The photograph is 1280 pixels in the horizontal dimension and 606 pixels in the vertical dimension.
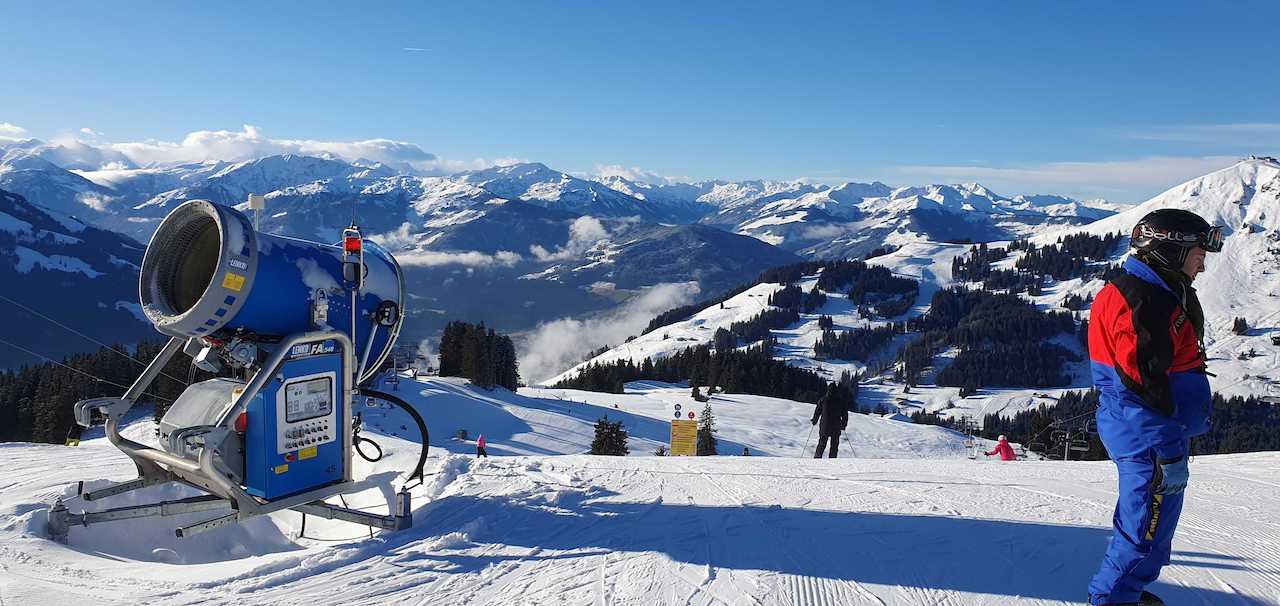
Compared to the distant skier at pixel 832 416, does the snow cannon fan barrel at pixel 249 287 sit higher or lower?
higher

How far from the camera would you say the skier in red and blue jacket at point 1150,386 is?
4023 millimetres

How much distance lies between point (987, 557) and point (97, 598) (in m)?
6.87

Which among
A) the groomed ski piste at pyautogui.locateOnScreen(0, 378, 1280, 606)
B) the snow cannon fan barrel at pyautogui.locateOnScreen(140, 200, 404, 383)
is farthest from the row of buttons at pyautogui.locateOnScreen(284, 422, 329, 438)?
the groomed ski piste at pyautogui.locateOnScreen(0, 378, 1280, 606)

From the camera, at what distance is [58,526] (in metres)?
6.28

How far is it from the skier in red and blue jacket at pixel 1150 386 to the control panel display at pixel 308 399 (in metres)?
6.64

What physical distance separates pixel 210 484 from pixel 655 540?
Result: 4.11m

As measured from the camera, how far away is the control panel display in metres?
6.70

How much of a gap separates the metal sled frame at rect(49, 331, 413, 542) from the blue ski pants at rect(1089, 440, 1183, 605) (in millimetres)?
5729

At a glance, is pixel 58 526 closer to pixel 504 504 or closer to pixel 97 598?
pixel 97 598

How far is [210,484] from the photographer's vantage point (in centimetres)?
630

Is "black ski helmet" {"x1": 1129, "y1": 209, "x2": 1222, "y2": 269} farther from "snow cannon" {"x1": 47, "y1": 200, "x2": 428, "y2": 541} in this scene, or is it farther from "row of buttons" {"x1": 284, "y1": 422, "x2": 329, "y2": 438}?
"row of buttons" {"x1": 284, "y1": 422, "x2": 329, "y2": 438}

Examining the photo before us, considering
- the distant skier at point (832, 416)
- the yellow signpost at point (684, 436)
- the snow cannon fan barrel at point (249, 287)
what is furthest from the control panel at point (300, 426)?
the yellow signpost at point (684, 436)

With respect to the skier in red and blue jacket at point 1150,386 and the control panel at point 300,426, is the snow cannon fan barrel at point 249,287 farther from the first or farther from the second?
the skier in red and blue jacket at point 1150,386

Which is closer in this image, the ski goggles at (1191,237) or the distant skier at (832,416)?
the ski goggles at (1191,237)
